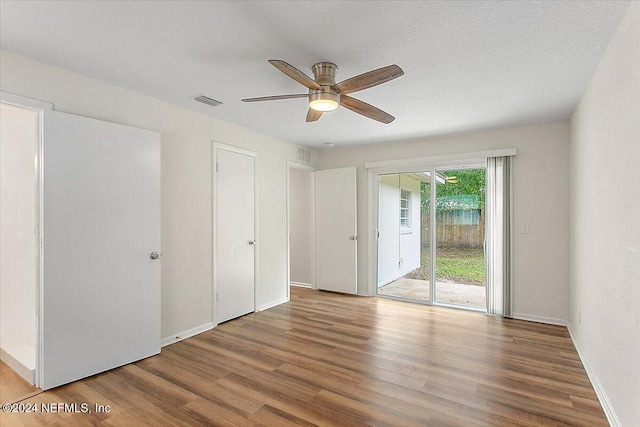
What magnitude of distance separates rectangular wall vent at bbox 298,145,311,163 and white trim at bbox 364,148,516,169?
1.03 meters

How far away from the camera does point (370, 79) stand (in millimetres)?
2152

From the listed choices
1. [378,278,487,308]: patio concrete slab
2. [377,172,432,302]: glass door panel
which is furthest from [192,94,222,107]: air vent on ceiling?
[378,278,487,308]: patio concrete slab

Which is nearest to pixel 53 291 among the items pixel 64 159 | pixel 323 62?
pixel 64 159

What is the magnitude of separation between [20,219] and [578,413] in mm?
4818

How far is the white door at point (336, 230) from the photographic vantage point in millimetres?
5410

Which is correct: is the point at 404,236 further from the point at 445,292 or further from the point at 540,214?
the point at 540,214

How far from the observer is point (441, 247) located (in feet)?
15.8

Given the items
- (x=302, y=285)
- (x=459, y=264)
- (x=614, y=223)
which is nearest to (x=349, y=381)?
(x=614, y=223)

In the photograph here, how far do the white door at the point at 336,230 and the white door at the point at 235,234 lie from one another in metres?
1.58

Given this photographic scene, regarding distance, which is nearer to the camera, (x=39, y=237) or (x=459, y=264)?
(x=39, y=237)

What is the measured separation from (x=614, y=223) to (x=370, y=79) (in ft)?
6.11

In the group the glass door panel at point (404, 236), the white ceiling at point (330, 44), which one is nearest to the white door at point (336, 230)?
the glass door panel at point (404, 236)

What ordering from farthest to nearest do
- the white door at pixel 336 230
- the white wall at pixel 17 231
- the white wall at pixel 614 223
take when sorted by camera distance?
the white door at pixel 336 230 → the white wall at pixel 17 231 → the white wall at pixel 614 223

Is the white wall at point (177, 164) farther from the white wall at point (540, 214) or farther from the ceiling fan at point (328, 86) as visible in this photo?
the white wall at point (540, 214)
